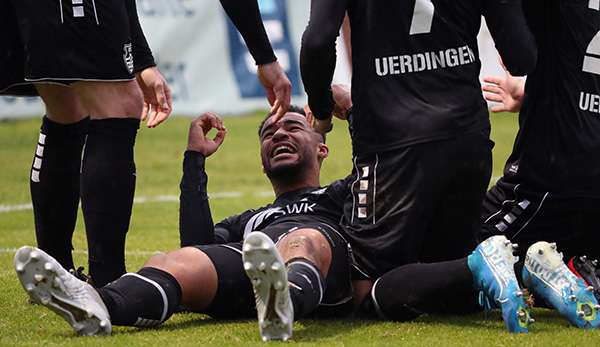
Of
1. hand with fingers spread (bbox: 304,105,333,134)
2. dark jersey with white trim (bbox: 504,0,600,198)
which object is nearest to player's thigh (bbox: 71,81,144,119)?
hand with fingers spread (bbox: 304,105,333,134)

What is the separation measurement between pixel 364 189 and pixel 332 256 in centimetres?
28

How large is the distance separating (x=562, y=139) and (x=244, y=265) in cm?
161

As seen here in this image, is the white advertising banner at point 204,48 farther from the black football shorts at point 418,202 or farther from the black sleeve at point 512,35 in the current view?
the black sleeve at point 512,35

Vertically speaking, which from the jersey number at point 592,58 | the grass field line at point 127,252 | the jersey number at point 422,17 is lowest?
the grass field line at point 127,252

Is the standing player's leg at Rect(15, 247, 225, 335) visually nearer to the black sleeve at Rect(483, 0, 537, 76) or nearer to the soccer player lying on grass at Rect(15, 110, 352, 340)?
the soccer player lying on grass at Rect(15, 110, 352, 340)

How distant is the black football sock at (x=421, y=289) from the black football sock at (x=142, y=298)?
0.74 m

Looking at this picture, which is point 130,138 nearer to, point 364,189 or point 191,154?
point 191,154

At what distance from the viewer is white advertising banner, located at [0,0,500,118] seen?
49.2 ft

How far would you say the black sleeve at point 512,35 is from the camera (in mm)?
4516

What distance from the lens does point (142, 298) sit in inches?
171

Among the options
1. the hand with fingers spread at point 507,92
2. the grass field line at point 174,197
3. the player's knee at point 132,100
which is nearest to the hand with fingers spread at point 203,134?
the player's knee at point 132,100

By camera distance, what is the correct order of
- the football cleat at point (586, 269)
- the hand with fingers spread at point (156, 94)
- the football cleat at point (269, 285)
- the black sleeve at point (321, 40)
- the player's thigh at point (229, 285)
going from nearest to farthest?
the football cleat at point (269, 285), the black sleeve at point (321, 40), the player's thigh at point (229, 285), the football cleat at point (586, 269), the hand with fingers spread at point (156, 94)

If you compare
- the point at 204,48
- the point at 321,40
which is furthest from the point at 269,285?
the point at 204,48

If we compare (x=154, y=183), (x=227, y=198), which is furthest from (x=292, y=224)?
(x=154, y=183)
